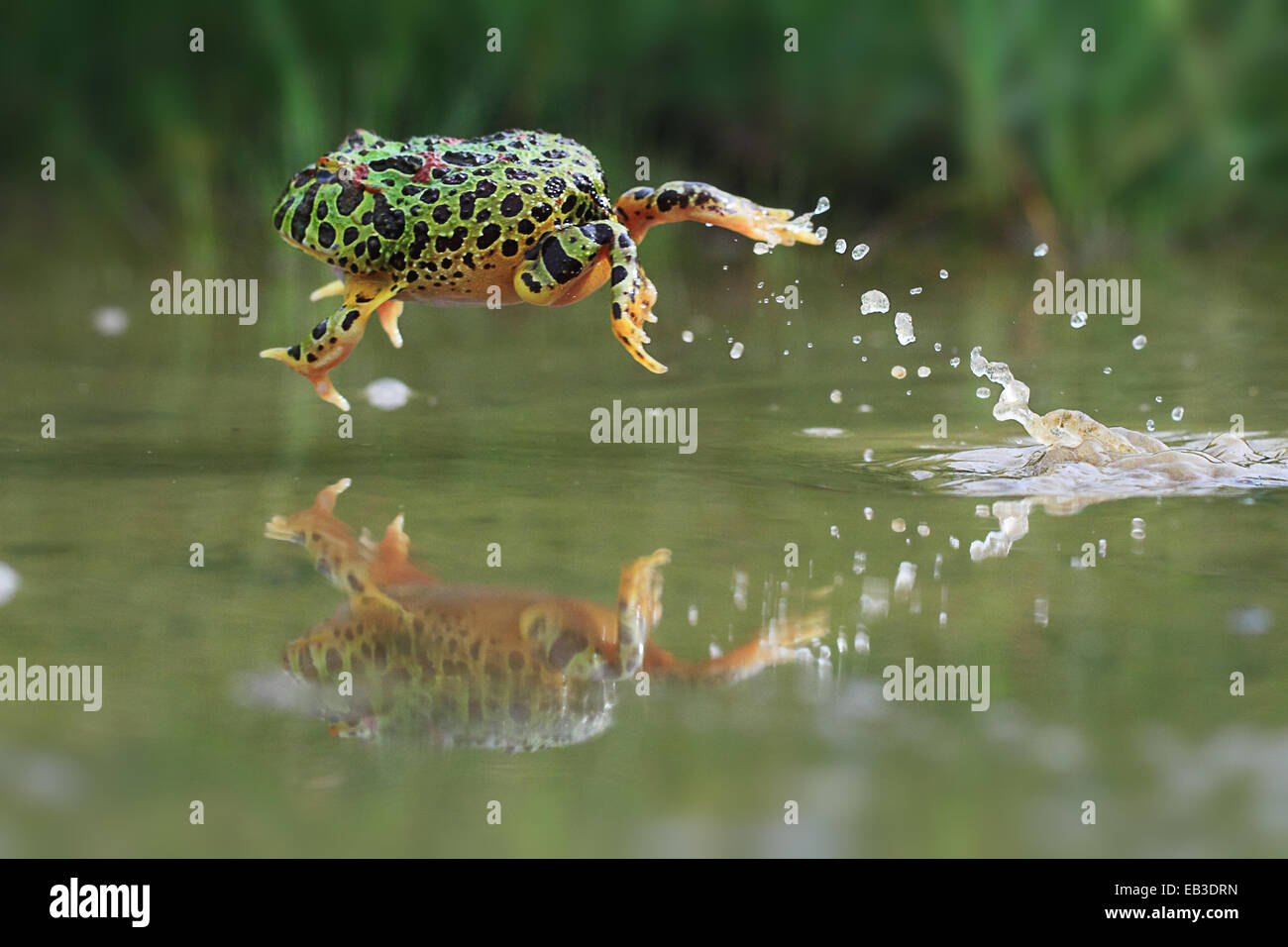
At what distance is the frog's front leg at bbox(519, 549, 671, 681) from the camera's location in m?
3.03

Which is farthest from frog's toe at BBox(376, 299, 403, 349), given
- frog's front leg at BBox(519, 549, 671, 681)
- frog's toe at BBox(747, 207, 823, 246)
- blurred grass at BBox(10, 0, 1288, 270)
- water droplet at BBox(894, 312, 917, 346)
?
blurred grass at BBox(10, 0, 1288, 270)

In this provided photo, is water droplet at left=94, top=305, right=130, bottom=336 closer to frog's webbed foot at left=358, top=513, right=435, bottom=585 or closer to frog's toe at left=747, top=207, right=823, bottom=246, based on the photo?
frog's toe at left=747, top=207, right=823, bottom=246

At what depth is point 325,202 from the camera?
4.73m

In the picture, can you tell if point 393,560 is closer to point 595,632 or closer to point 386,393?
point 595,632

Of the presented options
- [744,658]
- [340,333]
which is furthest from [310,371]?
[744,658]

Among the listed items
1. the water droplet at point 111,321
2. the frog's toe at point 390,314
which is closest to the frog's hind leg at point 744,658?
the frog's toe at point 390,314

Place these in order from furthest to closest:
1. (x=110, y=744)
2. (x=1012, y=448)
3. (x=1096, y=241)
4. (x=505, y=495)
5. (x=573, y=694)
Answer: (x=1096, y=241), (x=1012, y=448), (x=505, y=495), (x=573, y=694), (x=110, y=744)

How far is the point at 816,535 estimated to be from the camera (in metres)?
3.86

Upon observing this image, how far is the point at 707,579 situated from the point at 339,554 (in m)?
0.80

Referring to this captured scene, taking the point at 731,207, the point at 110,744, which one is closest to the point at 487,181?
the point at 731,207

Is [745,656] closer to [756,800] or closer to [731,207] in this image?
[756,800]

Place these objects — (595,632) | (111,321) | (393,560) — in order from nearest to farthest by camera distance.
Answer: (595,632), (393,560), (111,321)

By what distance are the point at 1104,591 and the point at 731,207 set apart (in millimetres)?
2218
